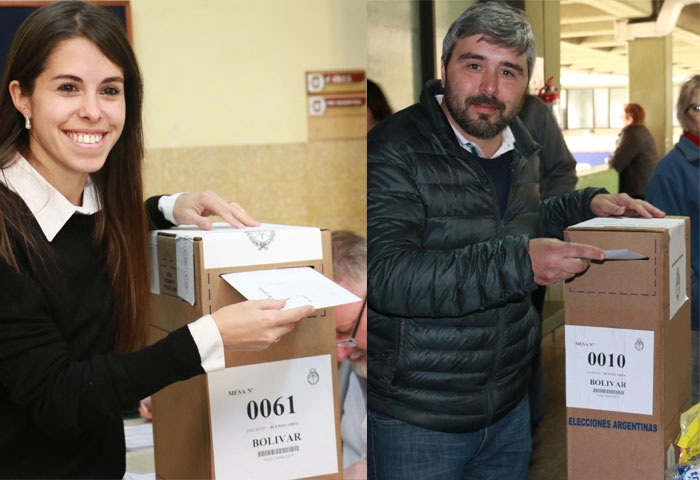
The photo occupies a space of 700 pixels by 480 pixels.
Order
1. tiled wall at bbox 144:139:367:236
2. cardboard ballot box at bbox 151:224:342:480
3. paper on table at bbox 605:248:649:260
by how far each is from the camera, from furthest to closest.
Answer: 1. tiled wall at bbox 144:139:367:236
2. paper on table at bbox 605:248:649:260
3. cardboard ballot box at bbox 151:224:342:480

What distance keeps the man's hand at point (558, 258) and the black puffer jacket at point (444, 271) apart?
0.05 m

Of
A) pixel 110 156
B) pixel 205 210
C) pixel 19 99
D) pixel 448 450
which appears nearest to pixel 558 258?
pixel 448 450

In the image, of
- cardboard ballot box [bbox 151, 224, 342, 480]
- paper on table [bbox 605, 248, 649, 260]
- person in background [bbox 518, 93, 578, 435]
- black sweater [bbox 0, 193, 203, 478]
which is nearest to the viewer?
black sweater [bbox 0, 193, 203, 478]

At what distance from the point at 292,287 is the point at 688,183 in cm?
103

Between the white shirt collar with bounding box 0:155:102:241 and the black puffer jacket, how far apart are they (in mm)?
671

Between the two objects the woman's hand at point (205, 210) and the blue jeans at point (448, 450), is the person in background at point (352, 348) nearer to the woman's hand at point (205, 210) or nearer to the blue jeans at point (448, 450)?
the blue jeans at point (448, 450)

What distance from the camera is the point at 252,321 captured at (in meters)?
1.50

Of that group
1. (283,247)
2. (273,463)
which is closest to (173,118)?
(283,247)

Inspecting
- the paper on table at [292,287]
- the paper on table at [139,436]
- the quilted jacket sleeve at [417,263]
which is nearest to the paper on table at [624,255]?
the quilted jacket sleeve at [417,263]

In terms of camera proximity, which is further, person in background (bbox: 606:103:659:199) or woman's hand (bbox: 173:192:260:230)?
Answer: person in background (bbox: 606:103:659:199)

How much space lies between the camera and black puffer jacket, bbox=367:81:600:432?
1785 mm

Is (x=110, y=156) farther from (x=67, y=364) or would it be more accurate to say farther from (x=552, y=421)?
(x=552, y=421)

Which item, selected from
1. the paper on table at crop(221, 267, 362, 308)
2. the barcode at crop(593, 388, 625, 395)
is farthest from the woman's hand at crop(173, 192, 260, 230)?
the barcode at crop(593, 388, 625, 395)

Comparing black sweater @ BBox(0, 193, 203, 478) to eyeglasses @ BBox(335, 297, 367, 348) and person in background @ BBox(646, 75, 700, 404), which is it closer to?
eyeglasses @ BBox(335, 297, 367, 348)
